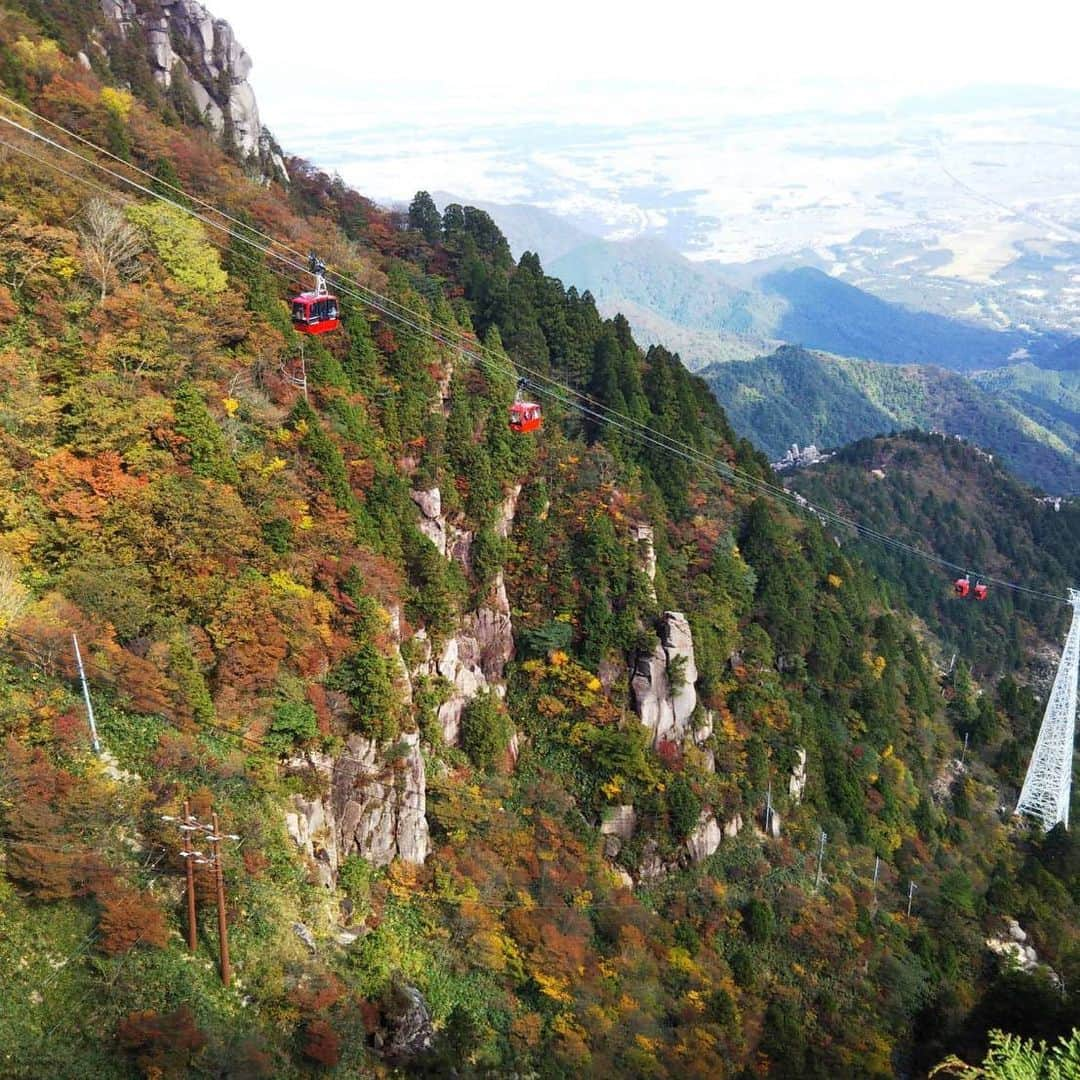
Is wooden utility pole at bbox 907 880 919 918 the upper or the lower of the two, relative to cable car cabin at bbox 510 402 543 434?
lower

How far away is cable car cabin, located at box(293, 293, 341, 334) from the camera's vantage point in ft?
104

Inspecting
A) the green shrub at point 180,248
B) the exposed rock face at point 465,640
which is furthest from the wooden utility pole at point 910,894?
the green shrub at point 180,248

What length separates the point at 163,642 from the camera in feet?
82.6

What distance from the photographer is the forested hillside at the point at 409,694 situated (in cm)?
2266

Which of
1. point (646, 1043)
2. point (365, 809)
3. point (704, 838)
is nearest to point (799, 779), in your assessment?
point (704, 838)

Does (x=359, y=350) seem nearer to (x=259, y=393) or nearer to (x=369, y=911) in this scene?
(x=259, y=393)

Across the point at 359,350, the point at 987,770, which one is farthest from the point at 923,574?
the point at 359,350

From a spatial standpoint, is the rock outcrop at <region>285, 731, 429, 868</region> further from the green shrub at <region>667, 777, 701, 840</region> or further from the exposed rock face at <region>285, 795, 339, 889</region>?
the green shrub at <region>667, 777, 701, 840</region>

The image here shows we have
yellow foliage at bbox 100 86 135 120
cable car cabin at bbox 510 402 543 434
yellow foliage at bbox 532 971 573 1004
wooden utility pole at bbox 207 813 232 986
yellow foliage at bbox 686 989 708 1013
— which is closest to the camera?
wooden utility pole at bbox 207 813 232 986

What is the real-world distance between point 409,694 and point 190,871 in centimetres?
1344

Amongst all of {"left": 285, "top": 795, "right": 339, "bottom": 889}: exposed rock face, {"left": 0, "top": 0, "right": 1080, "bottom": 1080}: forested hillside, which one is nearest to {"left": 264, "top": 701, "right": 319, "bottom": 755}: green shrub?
{"left": 0, "top": 0, "right": 1080, "bottom": 1080}: forested hillside

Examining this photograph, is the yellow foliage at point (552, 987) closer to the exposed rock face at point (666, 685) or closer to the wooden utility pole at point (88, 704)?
the exposed rock face at point (666, 685)

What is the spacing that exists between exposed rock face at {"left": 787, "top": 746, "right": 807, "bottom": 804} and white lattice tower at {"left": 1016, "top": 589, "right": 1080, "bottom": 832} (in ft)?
75.2

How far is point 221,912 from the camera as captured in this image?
20.7 meters
